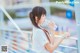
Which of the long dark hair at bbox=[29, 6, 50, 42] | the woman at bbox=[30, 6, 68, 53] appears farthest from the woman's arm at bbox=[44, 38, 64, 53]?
the long dark hair at bbox=[29, 6, 50, 42]

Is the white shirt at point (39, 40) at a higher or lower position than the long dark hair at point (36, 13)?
lower

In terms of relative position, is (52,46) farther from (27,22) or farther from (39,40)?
(27,22)

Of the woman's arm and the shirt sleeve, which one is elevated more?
the shirt sleeve

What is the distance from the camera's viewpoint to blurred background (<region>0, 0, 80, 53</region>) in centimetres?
231

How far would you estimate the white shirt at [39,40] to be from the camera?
2.17 metres

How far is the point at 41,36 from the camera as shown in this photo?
2172mm

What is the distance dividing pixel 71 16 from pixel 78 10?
0.37ft

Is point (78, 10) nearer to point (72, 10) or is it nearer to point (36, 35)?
point (72, 10)

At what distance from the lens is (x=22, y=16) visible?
2.47 meters

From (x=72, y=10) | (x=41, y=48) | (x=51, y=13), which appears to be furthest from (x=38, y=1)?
(x=41, y=48)

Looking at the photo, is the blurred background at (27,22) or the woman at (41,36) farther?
the blurred background at (27,22)

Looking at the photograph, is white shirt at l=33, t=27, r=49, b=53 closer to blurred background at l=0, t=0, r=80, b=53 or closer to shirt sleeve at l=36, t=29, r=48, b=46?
shirt sleeve at l=36, t=29, r=48, b=46

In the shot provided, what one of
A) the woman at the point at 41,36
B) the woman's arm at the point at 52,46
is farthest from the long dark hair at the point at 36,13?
the woman's arm at the point at 52,46

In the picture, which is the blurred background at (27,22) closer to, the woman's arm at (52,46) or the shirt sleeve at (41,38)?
the woman's arm at (52,46)
